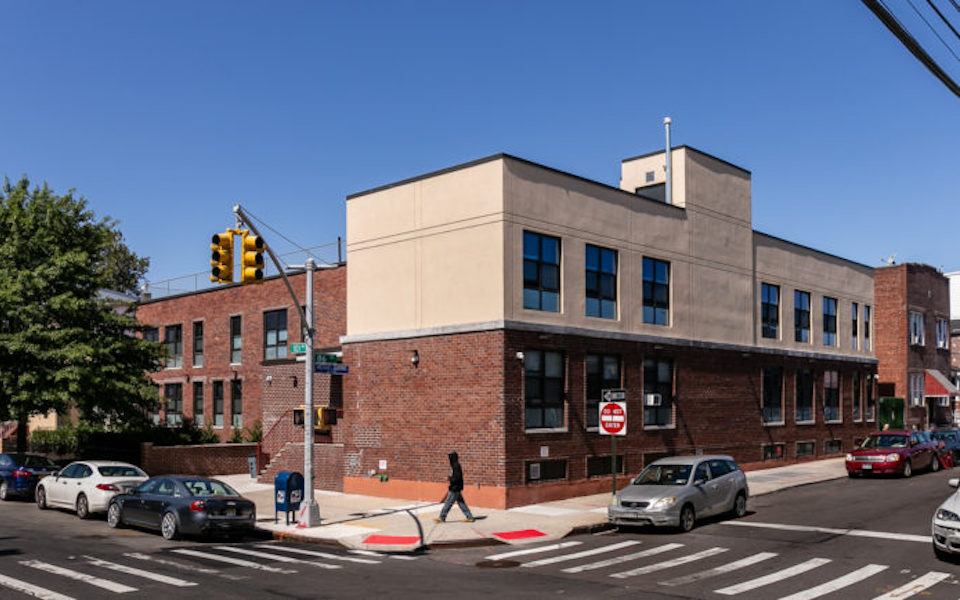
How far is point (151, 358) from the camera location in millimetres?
35375

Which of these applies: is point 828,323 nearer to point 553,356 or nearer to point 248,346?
point 553,356

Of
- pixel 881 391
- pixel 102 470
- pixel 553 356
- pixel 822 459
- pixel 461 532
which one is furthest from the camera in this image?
pixel 881 391

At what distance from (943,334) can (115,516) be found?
2037 inches

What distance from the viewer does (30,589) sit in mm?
13984

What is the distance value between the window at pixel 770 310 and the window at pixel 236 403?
928 inches

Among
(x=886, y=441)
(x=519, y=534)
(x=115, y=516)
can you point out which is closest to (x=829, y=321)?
(x=886, y=441)

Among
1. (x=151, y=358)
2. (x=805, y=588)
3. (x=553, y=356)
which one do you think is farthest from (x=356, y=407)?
(x=805, y=588)

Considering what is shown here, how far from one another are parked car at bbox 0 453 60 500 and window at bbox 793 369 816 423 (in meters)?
29.2

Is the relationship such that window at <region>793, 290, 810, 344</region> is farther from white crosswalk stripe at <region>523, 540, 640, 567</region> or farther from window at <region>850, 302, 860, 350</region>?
white crosswalk stripe at <region>523, 540, 640, 567</region>

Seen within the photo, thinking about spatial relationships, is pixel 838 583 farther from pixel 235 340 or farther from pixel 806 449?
pixel 235 340

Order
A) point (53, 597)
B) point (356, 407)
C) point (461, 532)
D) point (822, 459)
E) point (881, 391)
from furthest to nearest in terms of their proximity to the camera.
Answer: point (881, 391) < point (822, 459) < point (356, 407) < point (461, 532) < point (53, 597)

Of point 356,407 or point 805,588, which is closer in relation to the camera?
point 805,588

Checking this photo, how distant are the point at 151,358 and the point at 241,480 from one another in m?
6.06

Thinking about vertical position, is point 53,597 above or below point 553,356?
below
